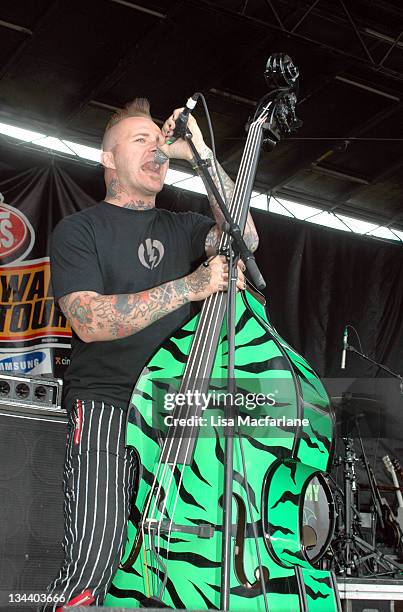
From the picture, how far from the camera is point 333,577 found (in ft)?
6.45

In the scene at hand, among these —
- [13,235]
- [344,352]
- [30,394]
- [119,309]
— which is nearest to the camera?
[119,309]

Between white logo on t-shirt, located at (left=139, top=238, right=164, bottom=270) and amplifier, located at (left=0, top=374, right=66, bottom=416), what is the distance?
40.8 inches

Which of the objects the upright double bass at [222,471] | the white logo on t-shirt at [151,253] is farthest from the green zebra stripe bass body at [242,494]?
the white logo on t-shirt at [151,253]

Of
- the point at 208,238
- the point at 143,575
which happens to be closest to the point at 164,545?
the point at 143,575

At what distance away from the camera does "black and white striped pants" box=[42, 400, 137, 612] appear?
196cm

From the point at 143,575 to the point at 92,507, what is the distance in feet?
0.68

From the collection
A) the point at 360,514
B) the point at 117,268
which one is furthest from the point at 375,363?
the point at 117,268

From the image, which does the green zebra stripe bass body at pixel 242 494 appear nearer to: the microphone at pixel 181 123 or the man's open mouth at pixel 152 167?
the microphone at pixel 181 123

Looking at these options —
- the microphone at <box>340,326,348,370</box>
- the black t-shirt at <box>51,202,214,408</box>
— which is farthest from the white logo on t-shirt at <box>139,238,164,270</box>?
the microphone at <box>340,326,348,370</box>

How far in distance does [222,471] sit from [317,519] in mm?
953

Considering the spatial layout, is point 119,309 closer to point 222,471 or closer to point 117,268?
point 117,268

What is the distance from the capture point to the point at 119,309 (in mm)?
2127

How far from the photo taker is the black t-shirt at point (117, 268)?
7.15 feet

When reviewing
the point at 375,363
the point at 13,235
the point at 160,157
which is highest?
the point at 13,235
